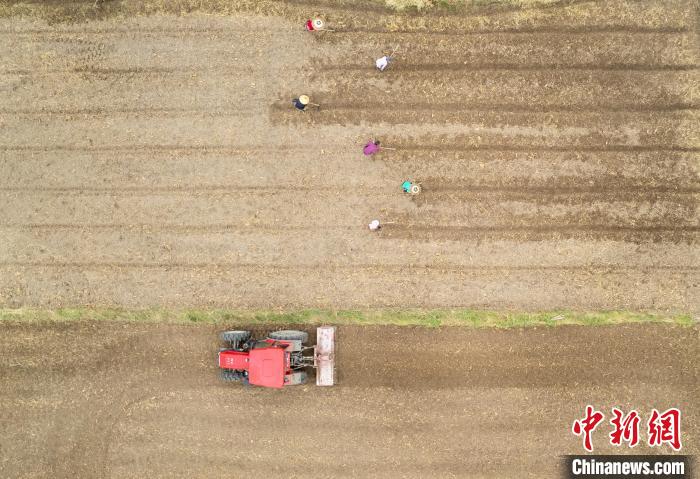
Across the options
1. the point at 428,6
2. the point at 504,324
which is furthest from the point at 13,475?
the point at 428,6

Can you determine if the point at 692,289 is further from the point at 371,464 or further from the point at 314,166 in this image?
the point at 314,166

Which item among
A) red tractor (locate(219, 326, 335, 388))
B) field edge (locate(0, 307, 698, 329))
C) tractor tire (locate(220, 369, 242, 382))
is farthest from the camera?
field edge (locate(0, 307, 698, 329))

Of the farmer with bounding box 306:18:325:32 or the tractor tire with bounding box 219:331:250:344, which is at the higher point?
the farmer with bounding box 306:18:325:32

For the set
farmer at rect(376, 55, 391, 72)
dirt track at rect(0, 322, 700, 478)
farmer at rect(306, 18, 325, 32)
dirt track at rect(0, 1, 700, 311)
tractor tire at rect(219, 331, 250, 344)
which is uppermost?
farmer at rect(306, 18, 325, 32)

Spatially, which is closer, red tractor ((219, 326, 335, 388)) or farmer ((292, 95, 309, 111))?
red tractor ((219, 326, 335, 388))

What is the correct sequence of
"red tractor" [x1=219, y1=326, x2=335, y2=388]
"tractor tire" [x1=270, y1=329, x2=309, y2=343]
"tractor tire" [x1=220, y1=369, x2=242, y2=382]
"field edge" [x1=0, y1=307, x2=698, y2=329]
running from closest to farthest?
"red tractor" [x1=219, y1=326, x2=335, y2=388] → "tractor tire" [x1=220, y1=369, x2=242, y2=382] → "tractor tire" [x1=270, y1=329, x2=309, y2=343] → "field edge" [x1=0, y1=307, x2=698, y2=329]

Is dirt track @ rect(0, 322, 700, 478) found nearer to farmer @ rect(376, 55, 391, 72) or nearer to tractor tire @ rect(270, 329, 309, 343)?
tractor tire @ rect(270, 329, 309, 343)

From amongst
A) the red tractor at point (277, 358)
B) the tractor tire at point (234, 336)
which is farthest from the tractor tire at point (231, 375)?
the tractor tire at point (234, 336)

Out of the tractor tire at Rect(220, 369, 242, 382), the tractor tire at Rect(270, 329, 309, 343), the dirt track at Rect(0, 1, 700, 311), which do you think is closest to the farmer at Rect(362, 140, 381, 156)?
the dirt track at Rect(0, 1, 700, 311)
